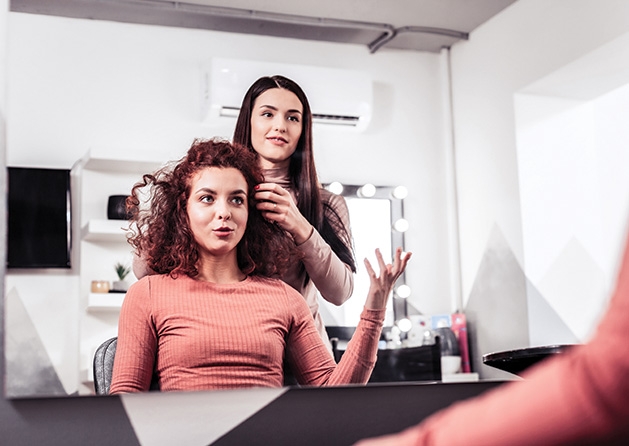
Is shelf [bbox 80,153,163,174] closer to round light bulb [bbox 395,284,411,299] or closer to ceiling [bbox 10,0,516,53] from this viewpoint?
ceiling [bbox 10,0,516,53]

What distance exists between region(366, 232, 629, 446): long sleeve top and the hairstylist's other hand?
89cm

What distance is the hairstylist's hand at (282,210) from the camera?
4.20ft

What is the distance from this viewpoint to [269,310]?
1255 mm

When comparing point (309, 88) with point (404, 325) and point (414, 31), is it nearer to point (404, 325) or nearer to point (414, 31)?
point (414, 31)

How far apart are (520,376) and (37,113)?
3.26ft

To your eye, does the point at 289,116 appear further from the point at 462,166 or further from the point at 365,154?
the point at 462,166

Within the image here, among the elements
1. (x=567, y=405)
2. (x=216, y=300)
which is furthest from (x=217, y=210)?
(x=567, y=405)

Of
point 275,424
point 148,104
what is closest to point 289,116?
point 148,104

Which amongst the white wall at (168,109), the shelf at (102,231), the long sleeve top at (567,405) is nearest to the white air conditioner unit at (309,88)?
the white wall at (168,109)

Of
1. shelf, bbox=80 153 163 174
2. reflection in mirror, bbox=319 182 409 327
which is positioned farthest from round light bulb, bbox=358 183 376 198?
shelf, bbox=80 153 163 174

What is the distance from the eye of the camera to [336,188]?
1.33 m

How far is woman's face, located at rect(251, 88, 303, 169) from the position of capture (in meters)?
1.30

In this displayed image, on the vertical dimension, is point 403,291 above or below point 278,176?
below

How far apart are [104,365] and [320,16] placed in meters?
0.73
